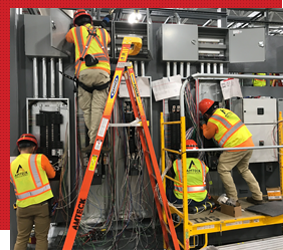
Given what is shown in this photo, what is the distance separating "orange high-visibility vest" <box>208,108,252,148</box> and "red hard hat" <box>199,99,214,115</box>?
0.22 meters

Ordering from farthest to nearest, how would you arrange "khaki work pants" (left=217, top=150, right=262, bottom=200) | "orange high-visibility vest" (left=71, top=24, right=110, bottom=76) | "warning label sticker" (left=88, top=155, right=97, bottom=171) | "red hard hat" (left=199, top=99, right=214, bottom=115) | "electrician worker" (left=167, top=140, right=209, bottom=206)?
"red hard hat" (left=199, top=99, right=214, bottom=115) → "khaki work pants" (left=217, top=150, right=262, bottom=200) → "electrician worker" (left=167, top=140, right=209, bottom=206) → "orange high-visibility vest" (left=71, top=24, right=110, bottom=76) → "warning label sticker" (left=88, top=155, right=97, bottom=171)

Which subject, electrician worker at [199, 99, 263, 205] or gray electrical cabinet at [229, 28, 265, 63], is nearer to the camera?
electrician worker at [199, 99, 263, 205]

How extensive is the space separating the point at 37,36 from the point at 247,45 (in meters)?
3.06

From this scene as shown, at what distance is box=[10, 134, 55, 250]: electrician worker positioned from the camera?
7.06 feet

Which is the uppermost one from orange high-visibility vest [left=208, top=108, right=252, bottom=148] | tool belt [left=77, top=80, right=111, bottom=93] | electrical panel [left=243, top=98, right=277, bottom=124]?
tool belt [left=77, top=80, right=111, bottom=93]

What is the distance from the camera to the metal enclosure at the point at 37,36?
270cm

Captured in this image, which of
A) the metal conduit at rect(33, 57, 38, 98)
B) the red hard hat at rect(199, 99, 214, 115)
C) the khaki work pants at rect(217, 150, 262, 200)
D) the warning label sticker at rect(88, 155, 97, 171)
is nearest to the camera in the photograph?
the warning label sticker at rect(88, 155, 97, 171)

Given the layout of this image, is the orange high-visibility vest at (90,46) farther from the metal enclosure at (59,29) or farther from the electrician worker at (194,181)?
the electrician worker at (194,181)

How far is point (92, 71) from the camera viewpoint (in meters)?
2.21

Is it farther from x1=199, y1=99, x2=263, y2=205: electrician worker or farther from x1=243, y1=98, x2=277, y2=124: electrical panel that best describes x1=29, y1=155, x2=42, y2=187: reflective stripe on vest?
x1=243, y1=98, x2=277, y2=124: electrical panel

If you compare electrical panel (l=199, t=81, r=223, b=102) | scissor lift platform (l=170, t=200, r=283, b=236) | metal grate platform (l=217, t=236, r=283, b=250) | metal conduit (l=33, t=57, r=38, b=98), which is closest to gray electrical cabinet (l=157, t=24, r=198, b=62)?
electrical panel (l=199, t=81, r=223, b=102)

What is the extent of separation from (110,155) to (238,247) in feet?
6.13

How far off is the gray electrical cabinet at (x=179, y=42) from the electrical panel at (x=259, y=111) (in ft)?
3.64

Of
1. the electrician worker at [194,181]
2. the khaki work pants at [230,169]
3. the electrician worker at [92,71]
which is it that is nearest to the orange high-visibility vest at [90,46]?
the electrician worker at [92,71]
